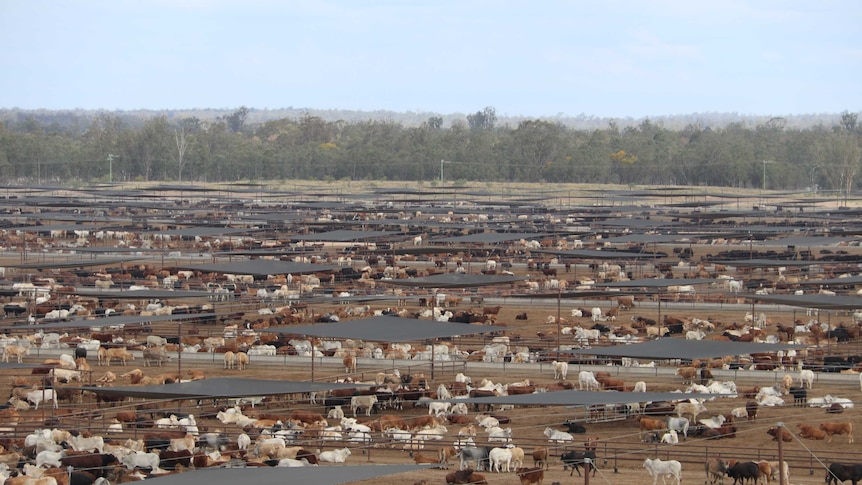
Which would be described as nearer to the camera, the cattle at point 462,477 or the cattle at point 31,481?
the cattle at point 31,481

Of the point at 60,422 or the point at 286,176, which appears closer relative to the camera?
the point at 60,422

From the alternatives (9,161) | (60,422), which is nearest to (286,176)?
(9,161)

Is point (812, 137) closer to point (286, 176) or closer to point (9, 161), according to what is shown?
point (286, 176)

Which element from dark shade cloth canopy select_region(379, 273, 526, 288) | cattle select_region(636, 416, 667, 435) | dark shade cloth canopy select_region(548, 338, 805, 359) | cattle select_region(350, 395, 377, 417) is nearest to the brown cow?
dark shade cloth canopy select_region(548, 338, 805, 359)

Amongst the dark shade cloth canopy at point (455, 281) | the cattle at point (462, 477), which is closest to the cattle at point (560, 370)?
the dark shade cloth canopy at point (455, 281)

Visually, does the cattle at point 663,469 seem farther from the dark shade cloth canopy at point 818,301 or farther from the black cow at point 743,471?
the dark shade cloth canopy at point 818,301

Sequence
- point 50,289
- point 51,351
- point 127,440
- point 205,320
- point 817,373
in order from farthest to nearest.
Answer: point 50,289 → point 205,320 → point 51,351 → point 817,373 → point 127,440
